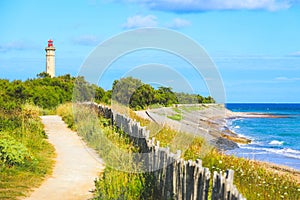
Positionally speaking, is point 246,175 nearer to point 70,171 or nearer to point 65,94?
point 70,171

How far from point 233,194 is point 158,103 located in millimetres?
26833

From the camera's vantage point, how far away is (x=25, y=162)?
1292cm

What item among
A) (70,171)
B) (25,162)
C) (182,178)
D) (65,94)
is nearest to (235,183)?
(182,178)

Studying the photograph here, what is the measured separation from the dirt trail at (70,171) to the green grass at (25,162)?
0.24 meters

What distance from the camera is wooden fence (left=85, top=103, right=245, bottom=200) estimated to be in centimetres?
706

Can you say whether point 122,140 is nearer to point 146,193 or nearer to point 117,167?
point 117,167

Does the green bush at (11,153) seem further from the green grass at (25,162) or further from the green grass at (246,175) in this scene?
the green grass at (246,175)

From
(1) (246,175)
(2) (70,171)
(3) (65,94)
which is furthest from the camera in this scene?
(3) (65,94)

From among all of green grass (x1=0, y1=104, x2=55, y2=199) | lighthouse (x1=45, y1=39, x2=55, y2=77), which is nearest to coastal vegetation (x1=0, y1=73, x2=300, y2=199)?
green grass (x1=0, y1=104, x2=55, y2=199)

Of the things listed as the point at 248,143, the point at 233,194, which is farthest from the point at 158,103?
the point at 233,194

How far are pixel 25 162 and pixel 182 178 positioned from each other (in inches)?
219

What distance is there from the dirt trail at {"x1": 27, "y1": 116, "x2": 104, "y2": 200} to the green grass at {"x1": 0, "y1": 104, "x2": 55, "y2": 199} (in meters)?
0.24

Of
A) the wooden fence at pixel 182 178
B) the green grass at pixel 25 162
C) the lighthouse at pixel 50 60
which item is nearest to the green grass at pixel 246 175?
the wooden fence at pixel 182 178

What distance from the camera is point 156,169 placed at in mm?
10273
